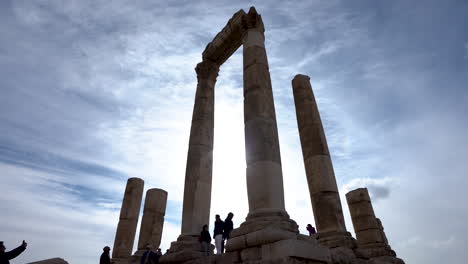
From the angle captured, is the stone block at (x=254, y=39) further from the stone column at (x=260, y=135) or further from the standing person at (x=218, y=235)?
the standing person at (x=218, y=235)

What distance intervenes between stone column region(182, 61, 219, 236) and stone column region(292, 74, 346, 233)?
619cm

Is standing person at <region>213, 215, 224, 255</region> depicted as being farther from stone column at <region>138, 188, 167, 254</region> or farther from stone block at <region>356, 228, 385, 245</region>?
stone block at <region>356, 228, 385, 245</region>

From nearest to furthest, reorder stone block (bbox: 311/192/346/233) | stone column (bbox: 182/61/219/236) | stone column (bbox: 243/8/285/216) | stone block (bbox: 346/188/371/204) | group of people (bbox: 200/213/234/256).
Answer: stone column (bbox: 243/8/285/216), stone block (bbox: 311/192/346/233), group of people (bbox: 200/213/234/256), stone column (bbox: 182/61/219/236), stone block (bbox: 346/188/371/204)

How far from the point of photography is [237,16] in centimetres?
1970

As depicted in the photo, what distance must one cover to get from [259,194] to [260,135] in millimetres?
2864

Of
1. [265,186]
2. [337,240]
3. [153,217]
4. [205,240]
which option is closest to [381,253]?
[337,240]

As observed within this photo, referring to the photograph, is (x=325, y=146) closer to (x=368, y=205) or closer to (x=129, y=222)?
(x=368, y=205)

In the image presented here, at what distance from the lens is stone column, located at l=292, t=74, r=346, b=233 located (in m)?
15.0

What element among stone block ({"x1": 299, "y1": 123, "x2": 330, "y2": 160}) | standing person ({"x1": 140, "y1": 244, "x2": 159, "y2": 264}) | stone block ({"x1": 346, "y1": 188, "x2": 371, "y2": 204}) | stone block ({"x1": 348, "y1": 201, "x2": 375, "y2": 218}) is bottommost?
standing person ({"x1": 140, "y1": 244, "x2": 159, "y2": 264})

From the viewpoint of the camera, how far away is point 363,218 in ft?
69.1

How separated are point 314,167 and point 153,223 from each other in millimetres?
14846

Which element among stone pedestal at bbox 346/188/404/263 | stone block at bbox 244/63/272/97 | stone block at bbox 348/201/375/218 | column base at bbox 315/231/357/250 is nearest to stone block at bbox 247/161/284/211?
column base at bbox 315/231/357/250

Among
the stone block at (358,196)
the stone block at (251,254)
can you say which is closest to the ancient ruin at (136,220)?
the stone block at (251,254)

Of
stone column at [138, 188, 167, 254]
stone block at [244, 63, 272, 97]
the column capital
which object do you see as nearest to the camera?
stone block at [244, 63, 272, 97]
